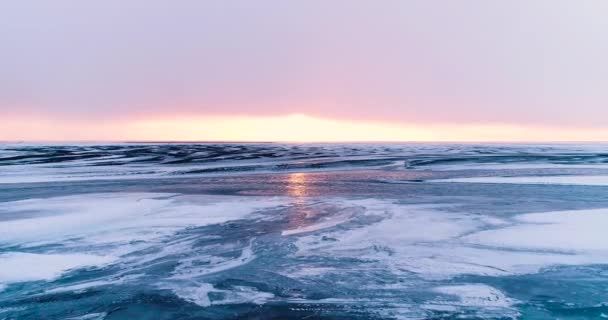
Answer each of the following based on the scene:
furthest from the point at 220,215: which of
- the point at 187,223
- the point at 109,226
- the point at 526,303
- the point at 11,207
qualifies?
the point at 526,303

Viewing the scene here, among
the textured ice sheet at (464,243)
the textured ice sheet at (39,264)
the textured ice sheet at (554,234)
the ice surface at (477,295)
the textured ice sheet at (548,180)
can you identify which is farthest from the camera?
the textured ice sheet at (548,180)

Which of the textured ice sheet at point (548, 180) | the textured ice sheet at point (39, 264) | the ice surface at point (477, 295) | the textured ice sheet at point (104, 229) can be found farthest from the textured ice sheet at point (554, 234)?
the textured ice sheet at point (548, 180)

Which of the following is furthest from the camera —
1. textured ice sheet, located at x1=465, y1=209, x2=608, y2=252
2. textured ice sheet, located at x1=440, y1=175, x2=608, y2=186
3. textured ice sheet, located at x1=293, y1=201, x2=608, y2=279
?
textured ice sheet, located at x1=440, y1=175, x2=608, y2=186

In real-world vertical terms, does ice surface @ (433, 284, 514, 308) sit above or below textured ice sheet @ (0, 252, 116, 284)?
below

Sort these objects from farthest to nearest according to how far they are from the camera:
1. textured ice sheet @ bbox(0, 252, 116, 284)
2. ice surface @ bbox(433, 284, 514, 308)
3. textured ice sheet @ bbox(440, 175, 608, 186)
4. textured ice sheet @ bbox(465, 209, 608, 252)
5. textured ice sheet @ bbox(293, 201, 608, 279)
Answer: textured ice sheet @ bbox(440, 175, 608, 186)
textured ice sheet @ bbox(465, 209, 608, 252)
textured ice sheet @ bbox(293, 201, 608, 279)
textured ice sheet @ bbox(0, 252, 116, 284)
ice surface @ bbox(433, 284, 514, 308)

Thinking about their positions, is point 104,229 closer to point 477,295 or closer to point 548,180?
point 477,295

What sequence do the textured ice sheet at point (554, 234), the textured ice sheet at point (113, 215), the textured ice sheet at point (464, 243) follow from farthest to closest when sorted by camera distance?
the textured ice sheet at point (113, 215) → the textured ice sheet at point (554, 234) → the textured ice sheet at point (464, 243)

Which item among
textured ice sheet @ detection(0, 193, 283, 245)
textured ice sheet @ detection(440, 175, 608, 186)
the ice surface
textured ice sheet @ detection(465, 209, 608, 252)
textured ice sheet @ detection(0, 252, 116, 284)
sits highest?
textured ice sheet @ detection(440, 175, 608, 186)

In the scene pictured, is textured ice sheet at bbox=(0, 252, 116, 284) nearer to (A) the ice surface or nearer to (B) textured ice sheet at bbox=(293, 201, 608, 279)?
(B) textured ice sheet at bbox=(293, 201, 608, 279)

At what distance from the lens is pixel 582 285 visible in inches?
201

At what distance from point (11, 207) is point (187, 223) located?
4.47 m

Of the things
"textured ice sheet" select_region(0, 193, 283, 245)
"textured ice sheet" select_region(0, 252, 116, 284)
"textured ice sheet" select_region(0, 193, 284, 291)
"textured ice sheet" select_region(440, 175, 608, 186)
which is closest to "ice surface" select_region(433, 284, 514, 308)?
"textured ice sheet" select_region(0, 193, 284, 291)

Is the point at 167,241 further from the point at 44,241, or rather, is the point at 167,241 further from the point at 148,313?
the point at 148,313

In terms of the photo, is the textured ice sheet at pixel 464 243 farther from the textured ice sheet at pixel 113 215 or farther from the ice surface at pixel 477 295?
the textured ice sheet at pixel 113 215
